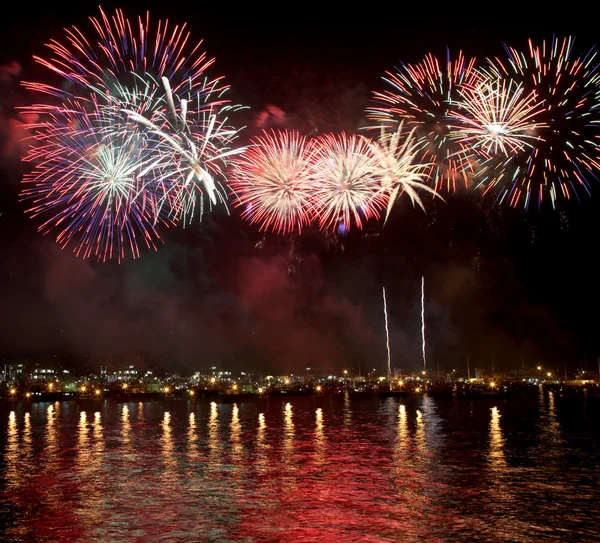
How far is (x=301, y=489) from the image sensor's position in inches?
605

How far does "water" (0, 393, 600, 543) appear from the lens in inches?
452

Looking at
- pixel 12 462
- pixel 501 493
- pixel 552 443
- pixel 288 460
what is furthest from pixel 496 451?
pixel 12 462

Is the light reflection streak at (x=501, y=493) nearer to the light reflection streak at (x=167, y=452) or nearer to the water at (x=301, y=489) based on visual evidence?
the water at (x=301, y=489)

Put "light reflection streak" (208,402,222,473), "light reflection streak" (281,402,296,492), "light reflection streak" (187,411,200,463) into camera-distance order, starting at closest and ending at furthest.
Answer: "light reflection streak" (281,402,296,492) < "light reflection streak" (208,402,222,473) < "light reflection streak" (187,411,200,463)

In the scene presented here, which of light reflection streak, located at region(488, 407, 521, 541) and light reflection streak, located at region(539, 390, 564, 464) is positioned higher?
light reflection streak, located at region(488, 407, 521, 541)

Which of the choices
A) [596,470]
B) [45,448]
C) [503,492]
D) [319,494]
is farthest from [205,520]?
[45,448]

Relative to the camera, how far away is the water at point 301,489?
1149 cm

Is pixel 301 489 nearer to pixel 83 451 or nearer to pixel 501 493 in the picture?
pixel 501 493

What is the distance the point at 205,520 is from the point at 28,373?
20238 cm

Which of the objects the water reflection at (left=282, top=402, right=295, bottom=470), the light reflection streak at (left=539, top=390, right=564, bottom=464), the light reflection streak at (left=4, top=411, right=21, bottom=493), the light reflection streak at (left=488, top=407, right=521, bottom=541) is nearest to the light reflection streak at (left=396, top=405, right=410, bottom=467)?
the light reflection streak at (left=488, top=407, right=521, bottom=541)

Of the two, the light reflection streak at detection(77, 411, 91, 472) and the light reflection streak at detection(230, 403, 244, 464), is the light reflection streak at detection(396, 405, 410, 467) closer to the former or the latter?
the light reflection streak at detection(230, 403, 244, 464)

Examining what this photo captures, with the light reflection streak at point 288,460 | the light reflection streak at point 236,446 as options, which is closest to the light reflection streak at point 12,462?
the light reflection streak at point 236,446

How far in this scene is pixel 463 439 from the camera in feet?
93.8

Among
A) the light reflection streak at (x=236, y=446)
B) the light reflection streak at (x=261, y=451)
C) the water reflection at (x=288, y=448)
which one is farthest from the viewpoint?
the light reflection streak at (x=236, y=446)
